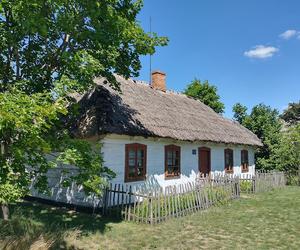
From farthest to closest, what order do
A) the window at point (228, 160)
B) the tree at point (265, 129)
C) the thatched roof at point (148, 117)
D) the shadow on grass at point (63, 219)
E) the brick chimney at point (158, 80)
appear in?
the tree at point (265, 129) → the brick chimney at point (158, 80) → the window at point (228, 160) → the thatched roof at point (148, 117) → the shadow on grass at point (63, 219)

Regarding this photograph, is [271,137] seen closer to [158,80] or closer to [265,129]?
[265,129]

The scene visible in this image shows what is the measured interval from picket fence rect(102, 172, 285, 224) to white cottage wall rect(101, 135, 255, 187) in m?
0.92

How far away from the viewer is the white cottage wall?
12.8 metres

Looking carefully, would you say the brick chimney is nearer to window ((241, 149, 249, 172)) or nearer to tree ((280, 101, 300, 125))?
window ((241, 149, 249, 172))

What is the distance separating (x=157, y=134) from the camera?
14.2 meters

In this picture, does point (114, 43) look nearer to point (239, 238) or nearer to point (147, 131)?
point (147, 131)

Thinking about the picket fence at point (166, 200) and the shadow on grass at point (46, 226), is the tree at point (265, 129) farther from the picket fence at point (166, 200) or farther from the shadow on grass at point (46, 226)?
the shadow on grass at point (46, 226)

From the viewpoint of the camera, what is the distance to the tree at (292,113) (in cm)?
4947

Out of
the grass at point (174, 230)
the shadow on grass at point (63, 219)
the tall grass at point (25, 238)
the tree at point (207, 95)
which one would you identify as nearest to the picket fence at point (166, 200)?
the grass at point (174, 230)

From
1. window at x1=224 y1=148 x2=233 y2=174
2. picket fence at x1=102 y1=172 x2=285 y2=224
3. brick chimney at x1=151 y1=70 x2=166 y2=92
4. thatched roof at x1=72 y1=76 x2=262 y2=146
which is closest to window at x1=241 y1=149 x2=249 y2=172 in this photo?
thatched roof at x1=72 y1=76 x2=262 y2=146

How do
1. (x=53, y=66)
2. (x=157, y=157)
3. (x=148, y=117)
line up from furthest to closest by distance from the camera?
(x=157, y=157) → (x=148, y=117) → (x=53, y=66)

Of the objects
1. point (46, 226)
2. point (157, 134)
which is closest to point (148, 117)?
point (157, 134)

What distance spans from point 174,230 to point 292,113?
152 ft

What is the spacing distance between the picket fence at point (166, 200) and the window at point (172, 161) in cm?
220
